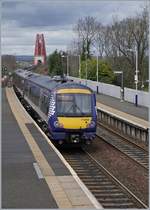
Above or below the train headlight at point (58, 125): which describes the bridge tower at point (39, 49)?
above

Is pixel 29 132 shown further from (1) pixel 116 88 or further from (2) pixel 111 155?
(1) pixel 116 88

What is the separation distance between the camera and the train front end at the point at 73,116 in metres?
21.7

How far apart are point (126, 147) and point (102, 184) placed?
841cm

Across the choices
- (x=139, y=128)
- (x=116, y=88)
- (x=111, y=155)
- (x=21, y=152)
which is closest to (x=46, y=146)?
(x=21, y=152)

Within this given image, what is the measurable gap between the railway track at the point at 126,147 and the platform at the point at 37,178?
340 cm

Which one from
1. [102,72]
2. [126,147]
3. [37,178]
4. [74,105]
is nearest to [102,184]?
[37,178]

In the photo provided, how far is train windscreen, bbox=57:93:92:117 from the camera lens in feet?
71.9

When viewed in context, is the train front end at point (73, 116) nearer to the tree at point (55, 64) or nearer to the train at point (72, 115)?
the train at point (72, 115)

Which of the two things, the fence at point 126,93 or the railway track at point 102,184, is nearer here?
the railway track at point 102,184

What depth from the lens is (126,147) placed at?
960 inches

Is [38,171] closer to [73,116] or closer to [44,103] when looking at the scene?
[73,116]

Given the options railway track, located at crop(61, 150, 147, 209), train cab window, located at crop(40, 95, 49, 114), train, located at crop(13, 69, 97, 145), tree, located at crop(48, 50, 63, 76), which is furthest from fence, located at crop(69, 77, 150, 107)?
tree, located at crop(48, 50, 63, 76)

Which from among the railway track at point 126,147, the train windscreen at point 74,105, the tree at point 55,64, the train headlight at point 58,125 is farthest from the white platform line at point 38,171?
the tree at point 55,64

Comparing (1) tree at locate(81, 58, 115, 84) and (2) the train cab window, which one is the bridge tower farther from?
(2) the train cab window
